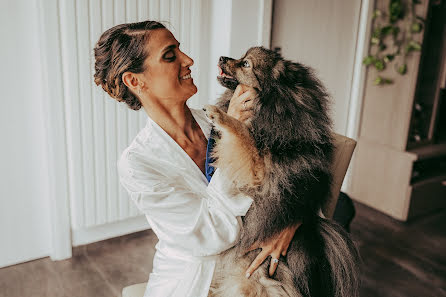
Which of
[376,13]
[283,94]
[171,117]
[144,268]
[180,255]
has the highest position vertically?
[376,13]

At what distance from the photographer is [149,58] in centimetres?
131

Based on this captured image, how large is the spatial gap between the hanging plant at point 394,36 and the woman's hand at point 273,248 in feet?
7.76

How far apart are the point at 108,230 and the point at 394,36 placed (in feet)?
8.74

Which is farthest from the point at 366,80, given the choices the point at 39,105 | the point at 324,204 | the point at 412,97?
the point at 39,105

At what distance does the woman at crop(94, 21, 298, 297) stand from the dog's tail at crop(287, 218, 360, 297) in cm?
5

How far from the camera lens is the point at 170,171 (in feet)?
4.32

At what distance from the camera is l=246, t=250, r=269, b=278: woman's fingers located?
3.96 feet

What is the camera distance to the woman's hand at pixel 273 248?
1.21 meters

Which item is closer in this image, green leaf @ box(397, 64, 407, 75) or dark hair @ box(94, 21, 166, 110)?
dark hair @ box(94, 21, 166, 110)

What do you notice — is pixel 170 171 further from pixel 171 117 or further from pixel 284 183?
pixel 284 183

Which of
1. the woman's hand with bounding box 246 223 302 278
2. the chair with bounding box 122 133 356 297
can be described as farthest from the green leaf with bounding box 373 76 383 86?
the woman's hand with bounding box 246 223 302 278

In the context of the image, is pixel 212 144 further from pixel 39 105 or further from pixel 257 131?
pixel 39 105

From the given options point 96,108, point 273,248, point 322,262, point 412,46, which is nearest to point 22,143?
point 96,108

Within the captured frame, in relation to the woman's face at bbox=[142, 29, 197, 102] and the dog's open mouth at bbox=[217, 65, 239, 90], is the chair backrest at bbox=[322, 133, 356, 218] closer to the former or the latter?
the dog's open mouth at bbox=[217, 65, 239, 90]
